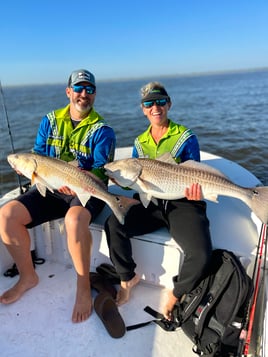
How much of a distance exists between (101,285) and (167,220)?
99 centimetres

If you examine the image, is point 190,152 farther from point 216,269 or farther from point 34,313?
point 34,313

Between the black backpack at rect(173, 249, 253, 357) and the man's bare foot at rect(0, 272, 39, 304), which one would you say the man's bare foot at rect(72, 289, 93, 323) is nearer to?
the man's bare foot at rect(0, 272, 39, 304)

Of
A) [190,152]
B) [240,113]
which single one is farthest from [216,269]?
[240,113]

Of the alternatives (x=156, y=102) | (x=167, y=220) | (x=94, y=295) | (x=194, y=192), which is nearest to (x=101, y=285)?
(x=94, y=295)

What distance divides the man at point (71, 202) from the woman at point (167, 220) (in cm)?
32

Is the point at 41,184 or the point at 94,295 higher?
the point at 41,184

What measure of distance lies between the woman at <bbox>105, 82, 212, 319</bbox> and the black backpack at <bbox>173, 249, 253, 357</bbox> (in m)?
0.13

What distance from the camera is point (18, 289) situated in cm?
347

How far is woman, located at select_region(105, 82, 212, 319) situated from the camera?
2.96 m

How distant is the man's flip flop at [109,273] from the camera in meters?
3.59

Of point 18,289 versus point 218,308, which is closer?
point 218,308

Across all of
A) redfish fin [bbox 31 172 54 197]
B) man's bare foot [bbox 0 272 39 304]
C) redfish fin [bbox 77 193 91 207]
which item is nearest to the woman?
redfish fin [bbox 77 193 91 207]

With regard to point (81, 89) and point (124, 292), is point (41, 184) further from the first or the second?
point (124, 292)

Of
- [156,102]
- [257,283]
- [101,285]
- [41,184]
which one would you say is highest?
[156,102]
